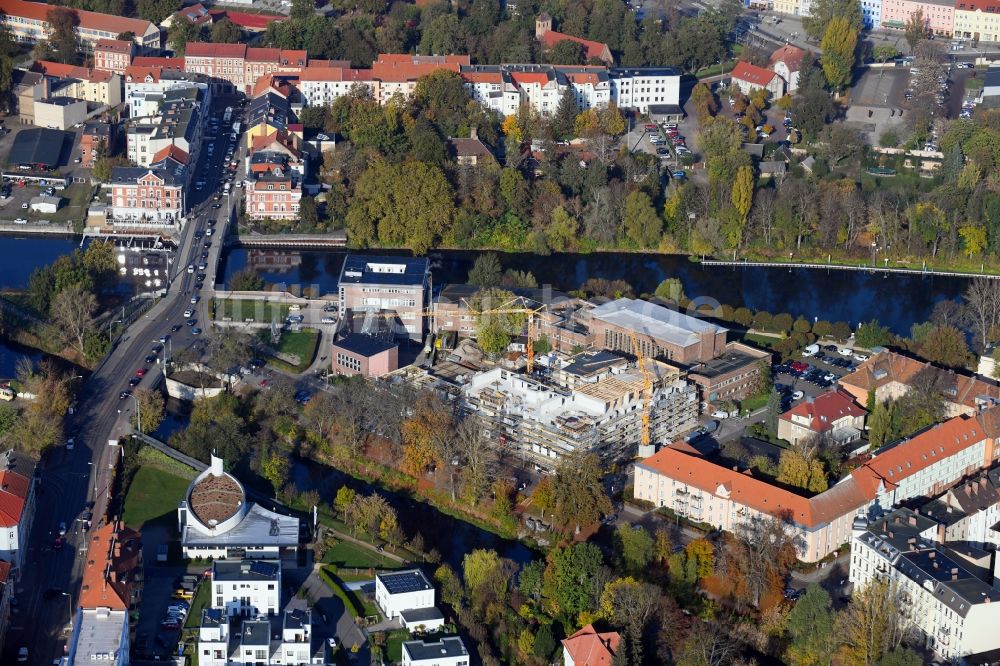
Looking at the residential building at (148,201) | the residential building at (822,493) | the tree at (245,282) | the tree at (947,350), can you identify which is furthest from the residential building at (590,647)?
the residential building at (148,201)

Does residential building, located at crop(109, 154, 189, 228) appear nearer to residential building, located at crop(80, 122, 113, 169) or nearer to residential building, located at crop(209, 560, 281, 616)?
residential building, located at crop(80, 122, 113, 169)

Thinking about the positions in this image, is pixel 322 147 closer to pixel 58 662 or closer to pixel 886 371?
pixel 886 371

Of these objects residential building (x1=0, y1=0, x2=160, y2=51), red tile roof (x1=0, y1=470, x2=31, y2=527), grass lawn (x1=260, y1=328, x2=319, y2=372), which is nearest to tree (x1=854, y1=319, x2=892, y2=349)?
grass lawn (x1=260, y1=328, x2=319, y2=372)

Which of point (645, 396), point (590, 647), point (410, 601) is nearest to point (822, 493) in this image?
point (645, 396)

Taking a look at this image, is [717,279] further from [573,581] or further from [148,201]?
[573,581]

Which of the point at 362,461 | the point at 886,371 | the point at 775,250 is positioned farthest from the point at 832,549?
the point at 775,250
